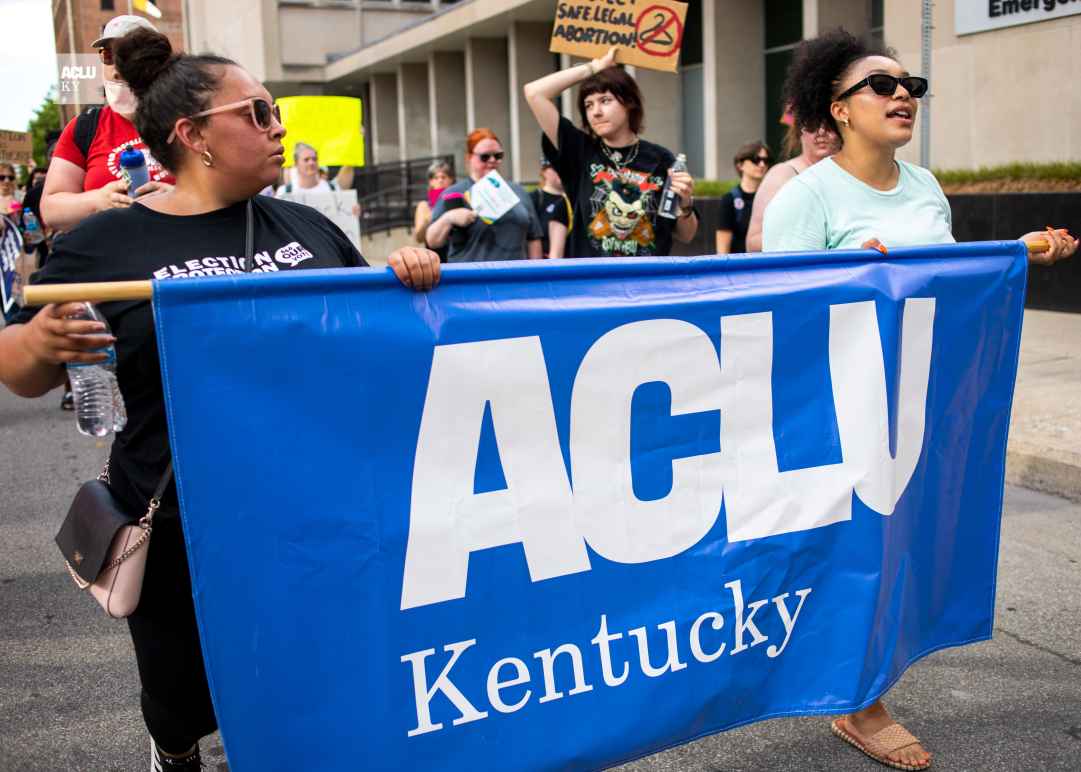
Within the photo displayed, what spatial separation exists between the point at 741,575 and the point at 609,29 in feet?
13.3

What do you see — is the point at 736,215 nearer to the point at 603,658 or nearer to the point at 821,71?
the point at 821,71

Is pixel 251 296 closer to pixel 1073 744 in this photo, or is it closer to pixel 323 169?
pixel 1073 744

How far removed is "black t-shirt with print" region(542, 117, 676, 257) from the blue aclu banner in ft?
7.90

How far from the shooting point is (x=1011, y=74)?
13539mm

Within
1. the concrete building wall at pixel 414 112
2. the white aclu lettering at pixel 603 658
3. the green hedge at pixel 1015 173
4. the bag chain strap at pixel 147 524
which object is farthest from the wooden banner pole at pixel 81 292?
the concrete building wall at pixel 414 112

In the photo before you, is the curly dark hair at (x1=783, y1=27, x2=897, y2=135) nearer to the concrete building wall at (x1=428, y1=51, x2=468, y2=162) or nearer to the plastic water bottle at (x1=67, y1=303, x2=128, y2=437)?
the plastic water bottle at (x1=67, y1=303, x2=128, y2=437)

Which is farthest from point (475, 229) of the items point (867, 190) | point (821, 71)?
point (867, 190)

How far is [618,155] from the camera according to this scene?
5.44 metres

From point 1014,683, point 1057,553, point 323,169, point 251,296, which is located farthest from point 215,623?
point 323,169

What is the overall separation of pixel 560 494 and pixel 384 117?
37.8 m

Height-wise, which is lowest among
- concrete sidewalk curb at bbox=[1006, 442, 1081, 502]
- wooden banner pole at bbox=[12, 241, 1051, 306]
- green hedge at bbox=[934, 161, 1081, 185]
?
concrete sidewalk curb at bbox=[1006, 442, 1081, 502]

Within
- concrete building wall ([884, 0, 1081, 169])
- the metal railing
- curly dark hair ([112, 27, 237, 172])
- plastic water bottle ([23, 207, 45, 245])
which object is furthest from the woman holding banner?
the metal railing

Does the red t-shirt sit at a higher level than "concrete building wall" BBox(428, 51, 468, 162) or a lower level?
lower

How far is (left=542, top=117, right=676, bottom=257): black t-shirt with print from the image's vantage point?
5.43 meters
